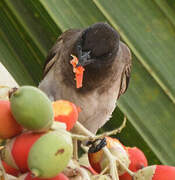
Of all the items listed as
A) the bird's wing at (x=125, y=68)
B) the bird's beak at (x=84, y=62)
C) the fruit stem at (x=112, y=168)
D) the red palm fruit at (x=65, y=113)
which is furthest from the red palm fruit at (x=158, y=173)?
the bird's wing at (x=125, y=68)

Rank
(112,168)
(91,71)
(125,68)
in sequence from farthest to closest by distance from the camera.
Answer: (125,68) → (91,71) → (112,168)

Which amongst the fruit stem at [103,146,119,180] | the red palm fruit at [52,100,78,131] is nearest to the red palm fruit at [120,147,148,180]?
the fruit stem at [103,146,119,180]

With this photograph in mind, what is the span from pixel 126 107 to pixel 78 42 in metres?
0.53

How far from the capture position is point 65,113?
0.95 m

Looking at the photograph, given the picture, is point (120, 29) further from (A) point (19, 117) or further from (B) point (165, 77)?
(A) point (19, 117)

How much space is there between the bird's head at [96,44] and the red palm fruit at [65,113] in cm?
89

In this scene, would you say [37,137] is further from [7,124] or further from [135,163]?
[135,163]

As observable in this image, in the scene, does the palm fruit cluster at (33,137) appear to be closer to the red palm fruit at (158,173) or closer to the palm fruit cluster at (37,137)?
the palm fruit cluster at (37,137)

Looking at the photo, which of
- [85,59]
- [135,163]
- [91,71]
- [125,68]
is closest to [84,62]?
[85,59]

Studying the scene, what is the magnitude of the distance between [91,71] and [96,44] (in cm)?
26

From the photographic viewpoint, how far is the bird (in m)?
2.00

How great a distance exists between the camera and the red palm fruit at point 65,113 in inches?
37.2

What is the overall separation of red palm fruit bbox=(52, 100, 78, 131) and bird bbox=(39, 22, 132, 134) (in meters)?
0.94

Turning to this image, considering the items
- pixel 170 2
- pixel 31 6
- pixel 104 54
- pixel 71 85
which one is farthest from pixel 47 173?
pixel 71 85
